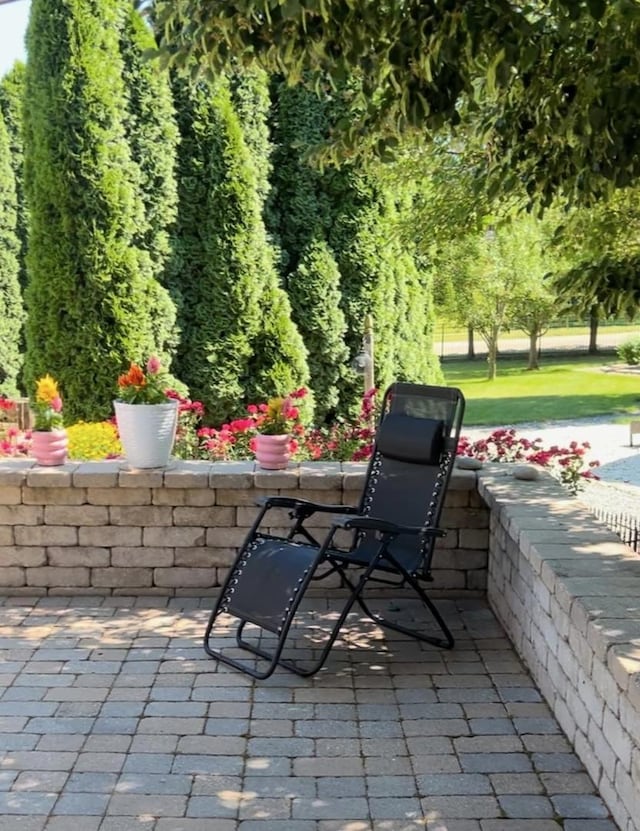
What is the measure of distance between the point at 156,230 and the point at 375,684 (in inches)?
232

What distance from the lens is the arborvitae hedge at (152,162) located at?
7.76 m

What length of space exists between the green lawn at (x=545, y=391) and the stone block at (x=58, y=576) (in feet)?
45.9

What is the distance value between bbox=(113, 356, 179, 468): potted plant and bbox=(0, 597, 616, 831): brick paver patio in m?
0.82

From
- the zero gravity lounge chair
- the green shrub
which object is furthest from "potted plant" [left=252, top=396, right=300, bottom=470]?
the green shrub

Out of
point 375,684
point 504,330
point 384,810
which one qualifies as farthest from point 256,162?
point 504,330

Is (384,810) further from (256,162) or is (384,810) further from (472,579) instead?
(256,162)

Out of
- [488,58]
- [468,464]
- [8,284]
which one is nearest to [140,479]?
[468,464]

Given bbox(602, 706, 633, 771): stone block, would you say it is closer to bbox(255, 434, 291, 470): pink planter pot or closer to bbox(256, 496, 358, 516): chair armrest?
bbox(256, 496, 358, 516): chair armrest

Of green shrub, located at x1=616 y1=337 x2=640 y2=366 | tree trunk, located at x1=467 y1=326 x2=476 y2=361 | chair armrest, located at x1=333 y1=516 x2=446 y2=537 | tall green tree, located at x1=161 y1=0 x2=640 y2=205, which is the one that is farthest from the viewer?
tree trunk, located at x1=467 y1=326 x2=476 y2=361

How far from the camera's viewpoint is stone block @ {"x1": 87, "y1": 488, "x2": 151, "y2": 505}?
4.16m

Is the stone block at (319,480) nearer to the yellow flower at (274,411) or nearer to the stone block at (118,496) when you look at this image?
the yellow flower at (274,411)

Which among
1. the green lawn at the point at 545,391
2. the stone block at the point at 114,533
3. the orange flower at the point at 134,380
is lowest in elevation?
the green lawn at the point at 545,391

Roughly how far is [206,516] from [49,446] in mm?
855

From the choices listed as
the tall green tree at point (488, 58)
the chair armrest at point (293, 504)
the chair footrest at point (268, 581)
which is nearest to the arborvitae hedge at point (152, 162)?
the chair armrest at point (293, 504)
